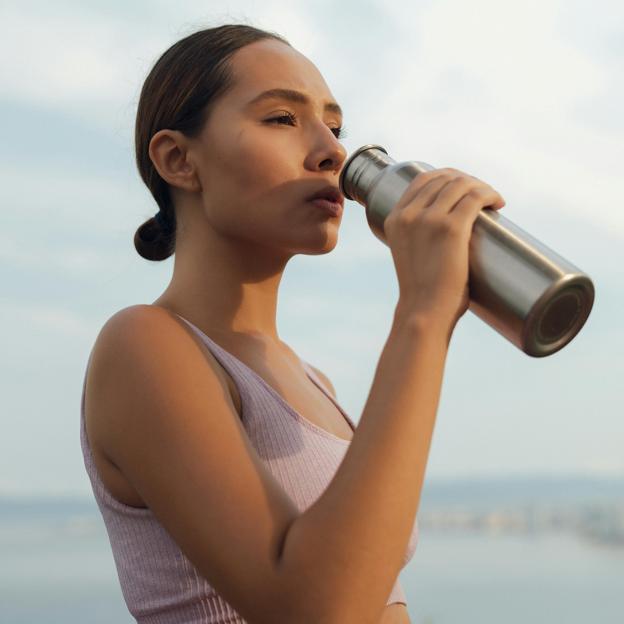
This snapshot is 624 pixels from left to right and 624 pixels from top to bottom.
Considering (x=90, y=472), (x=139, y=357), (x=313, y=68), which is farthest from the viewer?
(x=313, y=68)

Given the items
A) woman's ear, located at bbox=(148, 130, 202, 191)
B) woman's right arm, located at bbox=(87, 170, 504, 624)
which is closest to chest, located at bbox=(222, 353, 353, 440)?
woman's right arm, located at bbox=(87, 170, 504, 624)

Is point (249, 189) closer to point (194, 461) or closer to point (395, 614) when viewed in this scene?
point (194, 461)

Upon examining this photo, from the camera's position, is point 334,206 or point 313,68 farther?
point 313,68

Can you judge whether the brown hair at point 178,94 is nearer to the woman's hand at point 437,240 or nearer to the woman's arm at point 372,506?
the woman's hand at point 437,240

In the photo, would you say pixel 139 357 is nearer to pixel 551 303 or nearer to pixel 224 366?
pixel 224 366

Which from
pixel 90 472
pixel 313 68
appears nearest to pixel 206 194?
pixel 313 68

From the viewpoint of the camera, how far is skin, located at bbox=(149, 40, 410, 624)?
3.98 feet

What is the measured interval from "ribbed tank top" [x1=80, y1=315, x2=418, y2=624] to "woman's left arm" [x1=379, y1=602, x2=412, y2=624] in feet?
0.04

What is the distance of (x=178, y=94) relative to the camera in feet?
4.42

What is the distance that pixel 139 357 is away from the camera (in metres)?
1.07

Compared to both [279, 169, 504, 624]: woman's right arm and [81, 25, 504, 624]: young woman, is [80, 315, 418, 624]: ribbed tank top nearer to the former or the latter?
[81, 25, 504, 624]: young woman

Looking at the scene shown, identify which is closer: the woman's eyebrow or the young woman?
the young woman

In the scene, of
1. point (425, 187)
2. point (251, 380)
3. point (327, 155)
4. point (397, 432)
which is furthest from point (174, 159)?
point (397, 432)

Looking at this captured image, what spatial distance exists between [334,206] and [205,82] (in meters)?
0.24
